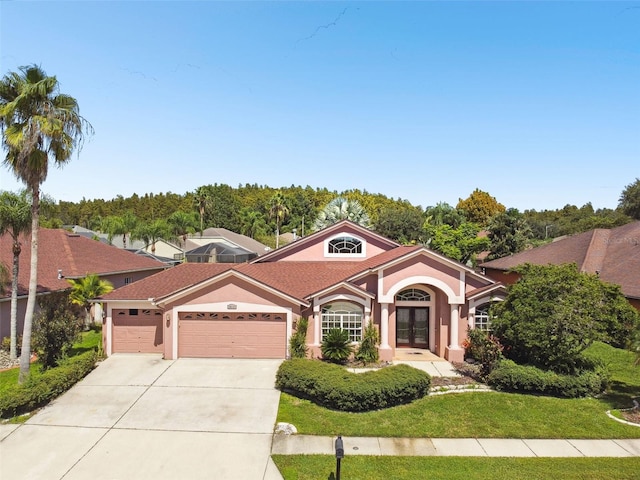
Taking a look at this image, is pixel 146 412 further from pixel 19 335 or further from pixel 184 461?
pixel 19 335

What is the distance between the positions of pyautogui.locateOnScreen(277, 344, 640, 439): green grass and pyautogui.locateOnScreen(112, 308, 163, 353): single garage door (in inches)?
318

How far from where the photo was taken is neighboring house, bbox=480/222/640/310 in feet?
69.8

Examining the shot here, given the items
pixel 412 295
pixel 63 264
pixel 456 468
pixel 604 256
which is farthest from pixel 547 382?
pixel 63 264

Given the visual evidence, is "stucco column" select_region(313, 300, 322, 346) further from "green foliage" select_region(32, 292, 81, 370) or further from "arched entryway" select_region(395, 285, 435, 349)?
"green foliage" select_region(32, 292, 81, 370)

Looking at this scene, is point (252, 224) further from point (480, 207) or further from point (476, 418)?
point (476, 418)

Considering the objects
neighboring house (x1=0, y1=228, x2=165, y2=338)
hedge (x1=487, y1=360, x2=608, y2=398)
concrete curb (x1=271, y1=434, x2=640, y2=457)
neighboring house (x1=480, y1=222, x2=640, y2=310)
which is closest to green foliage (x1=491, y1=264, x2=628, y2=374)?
hedge (x1=487, y1=360, x2=608, y2=398)

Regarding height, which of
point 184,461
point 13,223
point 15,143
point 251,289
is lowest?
point 184,461

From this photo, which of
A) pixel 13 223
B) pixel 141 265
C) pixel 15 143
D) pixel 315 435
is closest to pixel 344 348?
pixel 315 435

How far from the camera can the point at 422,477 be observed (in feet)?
29.5

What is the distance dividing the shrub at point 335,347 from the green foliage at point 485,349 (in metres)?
5.58

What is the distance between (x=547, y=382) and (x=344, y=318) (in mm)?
8374

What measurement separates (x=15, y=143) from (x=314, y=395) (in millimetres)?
13654

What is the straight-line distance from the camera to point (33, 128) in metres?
13.6

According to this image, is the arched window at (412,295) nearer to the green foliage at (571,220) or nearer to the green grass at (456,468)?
the green grass at (456,468)
